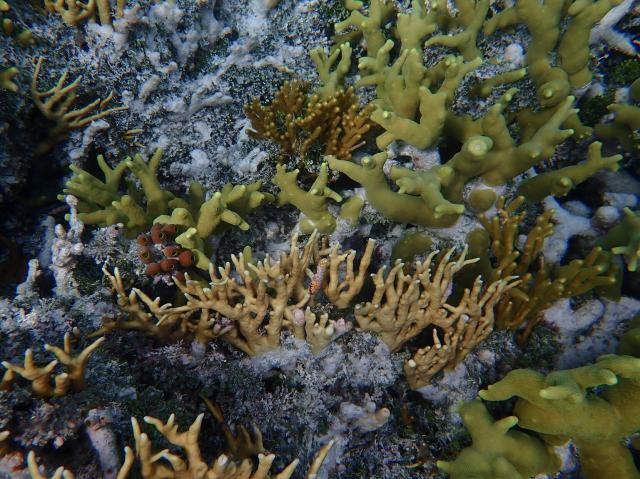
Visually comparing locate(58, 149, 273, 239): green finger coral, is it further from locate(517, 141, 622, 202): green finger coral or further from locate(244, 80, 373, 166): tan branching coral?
locate(517, 141, 622, 202): green finger coral

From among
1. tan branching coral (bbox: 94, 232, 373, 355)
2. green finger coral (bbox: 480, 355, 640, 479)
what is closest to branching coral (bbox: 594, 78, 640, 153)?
green finger coral (bbox: 480, 355, 640, 479)

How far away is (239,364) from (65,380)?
3.70ft

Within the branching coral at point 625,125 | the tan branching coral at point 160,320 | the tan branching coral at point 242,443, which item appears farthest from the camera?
the branching coral at point 625,125

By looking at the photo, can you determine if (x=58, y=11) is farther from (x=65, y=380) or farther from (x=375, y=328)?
(x=375, y=328)

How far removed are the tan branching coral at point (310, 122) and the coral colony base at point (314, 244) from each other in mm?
24

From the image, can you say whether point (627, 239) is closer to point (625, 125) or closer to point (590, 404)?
point (625, 125)

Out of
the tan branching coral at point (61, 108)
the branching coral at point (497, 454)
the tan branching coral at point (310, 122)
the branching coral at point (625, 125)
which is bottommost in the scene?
the branching coral at point (497, 454)

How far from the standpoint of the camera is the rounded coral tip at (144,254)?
285 centimetres

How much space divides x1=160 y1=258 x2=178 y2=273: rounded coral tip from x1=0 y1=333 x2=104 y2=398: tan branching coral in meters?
0.87

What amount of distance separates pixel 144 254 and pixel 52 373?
989 millimetres

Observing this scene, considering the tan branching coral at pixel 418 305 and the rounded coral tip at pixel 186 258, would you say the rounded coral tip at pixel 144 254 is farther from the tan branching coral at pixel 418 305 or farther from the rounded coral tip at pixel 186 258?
the tan branching coral at pixel 418 305

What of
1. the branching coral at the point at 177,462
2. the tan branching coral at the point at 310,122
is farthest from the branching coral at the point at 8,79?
the branching coral at the point at 177,462

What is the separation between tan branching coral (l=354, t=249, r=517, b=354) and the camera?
Result: 2635 mm

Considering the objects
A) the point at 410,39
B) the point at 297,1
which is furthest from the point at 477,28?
the point at 297,1
